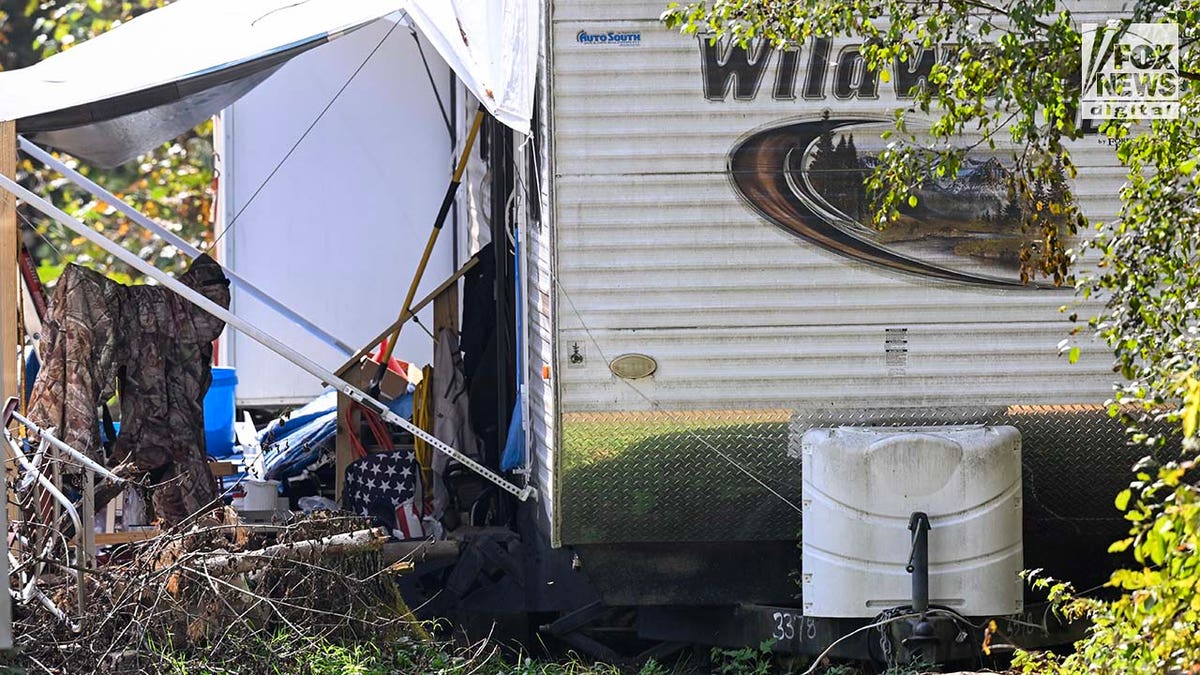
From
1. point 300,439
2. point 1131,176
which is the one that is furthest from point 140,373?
point 1131,176

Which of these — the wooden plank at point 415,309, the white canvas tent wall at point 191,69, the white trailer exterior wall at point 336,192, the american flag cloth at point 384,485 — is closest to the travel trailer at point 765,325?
the white canvas tent wall at point 191,69

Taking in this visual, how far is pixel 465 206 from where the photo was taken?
892 cm

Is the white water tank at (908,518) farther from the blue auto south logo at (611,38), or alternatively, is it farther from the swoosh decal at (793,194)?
the blue auto south logo at (611,38)

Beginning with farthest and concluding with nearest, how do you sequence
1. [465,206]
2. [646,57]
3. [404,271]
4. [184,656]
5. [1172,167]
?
[404,271]
[465,206]
[646,57]
[184,656]
[1172,167]

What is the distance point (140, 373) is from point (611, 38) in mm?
2622

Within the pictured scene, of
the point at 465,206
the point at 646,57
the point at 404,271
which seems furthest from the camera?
the point at 404,271

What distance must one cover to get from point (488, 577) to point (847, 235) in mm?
2090

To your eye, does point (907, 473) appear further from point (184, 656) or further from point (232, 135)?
point (232, 135)

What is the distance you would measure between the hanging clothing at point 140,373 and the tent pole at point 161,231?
2.63 feet

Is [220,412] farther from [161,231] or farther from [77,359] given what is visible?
[77,359]

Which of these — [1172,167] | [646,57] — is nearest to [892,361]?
[646,57]

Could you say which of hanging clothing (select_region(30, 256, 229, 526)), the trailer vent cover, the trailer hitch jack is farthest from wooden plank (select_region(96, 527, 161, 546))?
the trailer hitch jack

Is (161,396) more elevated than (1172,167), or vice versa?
(1172,167)

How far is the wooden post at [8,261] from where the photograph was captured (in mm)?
6539
